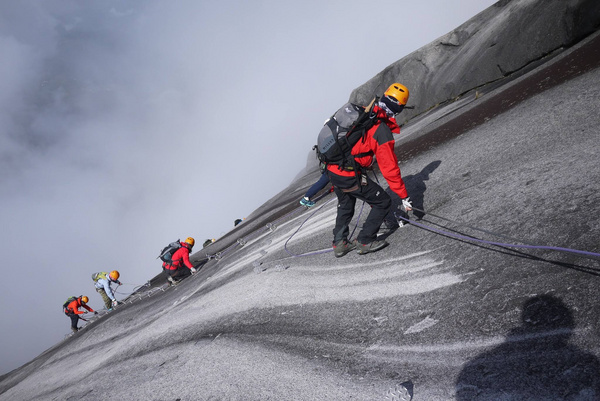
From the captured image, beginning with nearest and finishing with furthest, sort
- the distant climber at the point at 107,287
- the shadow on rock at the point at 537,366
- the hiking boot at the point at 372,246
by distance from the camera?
1. the shadow on rock at the point at 537,366
2. the hiking boot at the point at 372,246
3. the distant climber at the point at 107,287

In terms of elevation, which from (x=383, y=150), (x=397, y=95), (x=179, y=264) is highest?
(x=397, y=95)

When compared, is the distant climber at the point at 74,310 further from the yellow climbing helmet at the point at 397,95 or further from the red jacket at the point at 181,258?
the yellow climbing helmet at the point at 397,95

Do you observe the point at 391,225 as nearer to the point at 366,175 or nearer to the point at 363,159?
the point at 366,175

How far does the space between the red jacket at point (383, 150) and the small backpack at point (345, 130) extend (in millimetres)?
103

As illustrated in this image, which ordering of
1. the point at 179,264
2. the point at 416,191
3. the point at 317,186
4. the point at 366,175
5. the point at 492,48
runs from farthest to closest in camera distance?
the point at 492,48, the point at 179,264, the point at 317,186, the point at 416,191, the point at 366,175

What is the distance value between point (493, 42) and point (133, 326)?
1932 cm

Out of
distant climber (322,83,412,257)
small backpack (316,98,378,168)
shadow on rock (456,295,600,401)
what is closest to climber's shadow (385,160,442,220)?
distant climber (322,83,412,257)

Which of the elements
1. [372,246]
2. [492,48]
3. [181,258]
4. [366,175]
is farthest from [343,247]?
[492,48]

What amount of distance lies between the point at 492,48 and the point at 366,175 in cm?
1464

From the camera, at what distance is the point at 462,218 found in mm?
6266

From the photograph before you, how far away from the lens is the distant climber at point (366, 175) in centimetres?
576

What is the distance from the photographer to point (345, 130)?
229 inches

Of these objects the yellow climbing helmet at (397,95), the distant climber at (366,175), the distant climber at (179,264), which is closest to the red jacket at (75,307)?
the distant climber at (179,264)

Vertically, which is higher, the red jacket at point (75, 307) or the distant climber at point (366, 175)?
the red jacket at point (75, 307)
